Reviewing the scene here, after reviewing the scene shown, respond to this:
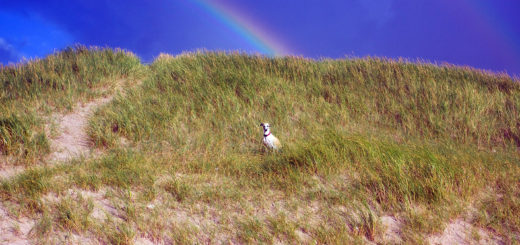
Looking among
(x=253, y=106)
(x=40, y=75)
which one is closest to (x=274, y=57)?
(x=253, y=106)

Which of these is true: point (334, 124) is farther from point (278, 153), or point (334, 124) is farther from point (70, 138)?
point (70, 138)

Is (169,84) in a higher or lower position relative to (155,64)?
lower

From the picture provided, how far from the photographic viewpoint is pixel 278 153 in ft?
20.2

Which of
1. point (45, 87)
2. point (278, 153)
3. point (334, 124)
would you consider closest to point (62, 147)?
point (45, 87)

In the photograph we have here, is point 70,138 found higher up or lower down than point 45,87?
lower down

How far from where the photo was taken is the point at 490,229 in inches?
177

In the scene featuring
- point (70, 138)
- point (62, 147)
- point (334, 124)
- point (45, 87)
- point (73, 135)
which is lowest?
point (62, 147)

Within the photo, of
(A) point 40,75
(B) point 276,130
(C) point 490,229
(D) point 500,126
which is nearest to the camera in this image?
(C) point 490,229

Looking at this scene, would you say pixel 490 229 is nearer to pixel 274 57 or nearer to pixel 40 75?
pixel 274 57

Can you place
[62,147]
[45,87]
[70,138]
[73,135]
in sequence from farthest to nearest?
[45,87] → [73,135] → [70,138] → [62,147]

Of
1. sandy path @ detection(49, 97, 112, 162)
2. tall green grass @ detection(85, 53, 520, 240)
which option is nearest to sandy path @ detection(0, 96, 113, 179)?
sandy path @ detection(49, 97, 112, 162)

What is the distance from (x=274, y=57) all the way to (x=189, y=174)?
6.54 metres

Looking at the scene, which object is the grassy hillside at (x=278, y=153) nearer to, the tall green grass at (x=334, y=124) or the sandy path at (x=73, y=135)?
the tall green grass at (x=334, y=124)

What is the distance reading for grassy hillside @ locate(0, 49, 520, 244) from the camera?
A: 4.46 meters
